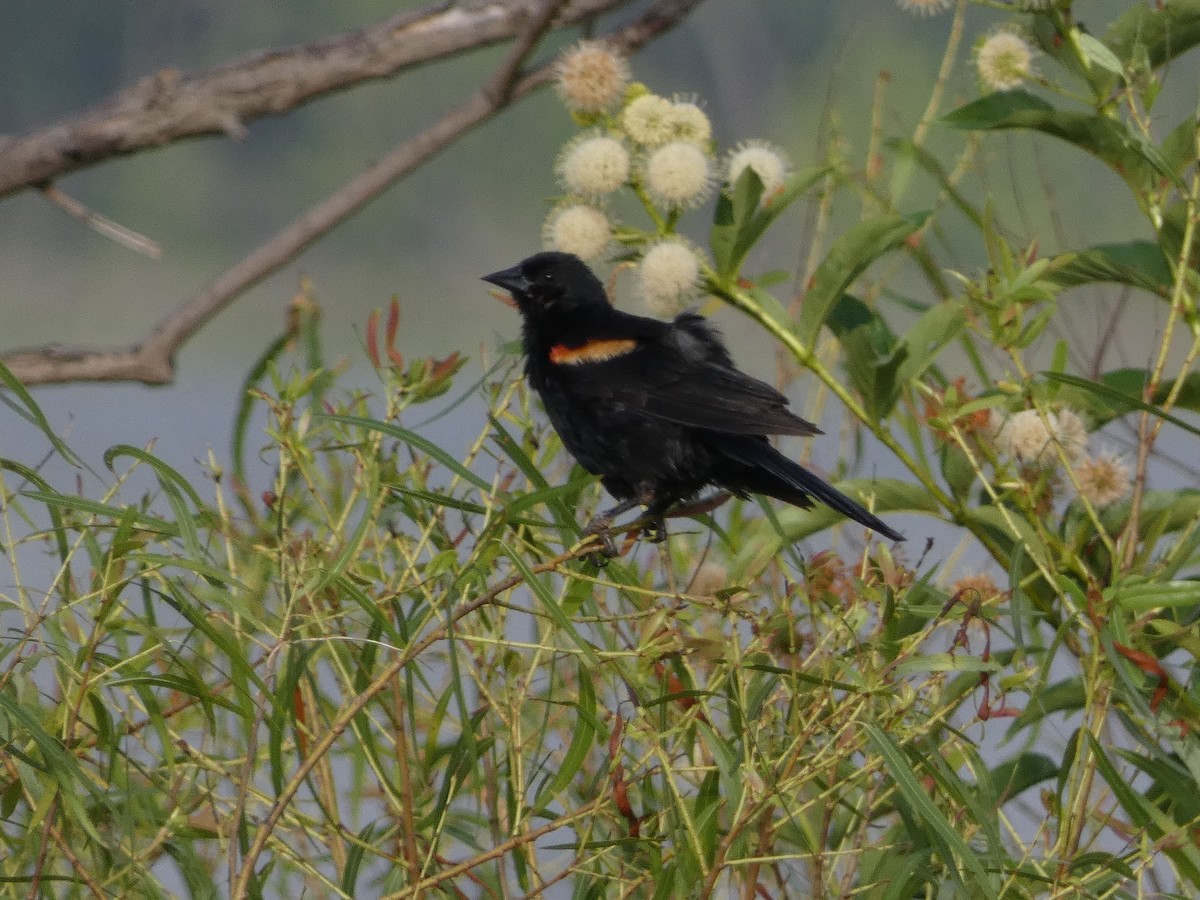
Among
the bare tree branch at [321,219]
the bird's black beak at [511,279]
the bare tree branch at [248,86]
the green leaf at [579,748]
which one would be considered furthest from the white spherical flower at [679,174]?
the bare tree branch at [248,86]

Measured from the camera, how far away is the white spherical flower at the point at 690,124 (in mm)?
1538

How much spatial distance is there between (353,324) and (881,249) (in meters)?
0.57

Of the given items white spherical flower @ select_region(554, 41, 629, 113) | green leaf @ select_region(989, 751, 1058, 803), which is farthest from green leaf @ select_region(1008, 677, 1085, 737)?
white spherical flower @ select_region(554, 41, 629, 113)

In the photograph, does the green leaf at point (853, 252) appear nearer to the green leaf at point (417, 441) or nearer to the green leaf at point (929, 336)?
the green leaf at point (929, 336)

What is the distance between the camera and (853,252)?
1.50m

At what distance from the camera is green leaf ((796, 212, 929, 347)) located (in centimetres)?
149

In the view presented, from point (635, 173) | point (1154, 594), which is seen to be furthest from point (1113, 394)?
point (635, 173)

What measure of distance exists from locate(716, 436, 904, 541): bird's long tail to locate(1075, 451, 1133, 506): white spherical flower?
235 millimetres

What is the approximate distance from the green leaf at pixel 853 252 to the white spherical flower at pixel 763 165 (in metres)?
0.14

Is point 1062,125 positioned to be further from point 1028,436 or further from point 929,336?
point 1028,436

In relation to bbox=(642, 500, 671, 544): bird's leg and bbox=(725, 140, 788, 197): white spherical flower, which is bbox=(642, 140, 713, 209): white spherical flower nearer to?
bbox=(725, 140, 788, 197): white spherical flower

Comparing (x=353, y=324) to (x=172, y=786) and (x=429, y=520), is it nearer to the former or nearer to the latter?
(x=429, y=520)

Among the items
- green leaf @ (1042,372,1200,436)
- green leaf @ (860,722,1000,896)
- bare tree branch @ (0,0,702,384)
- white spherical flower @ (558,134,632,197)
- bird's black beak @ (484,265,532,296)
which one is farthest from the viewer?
bare tree branch @ (0,0,702,384)

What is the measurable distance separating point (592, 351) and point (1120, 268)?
610 millimetres
